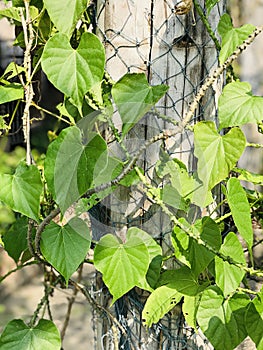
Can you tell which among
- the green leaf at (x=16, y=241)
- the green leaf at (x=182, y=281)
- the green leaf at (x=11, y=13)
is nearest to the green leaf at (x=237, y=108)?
the green leaf at (x=182, y=281)

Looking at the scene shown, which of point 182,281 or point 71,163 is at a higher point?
point 71,163

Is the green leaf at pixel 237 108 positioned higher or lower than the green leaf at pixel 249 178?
higher

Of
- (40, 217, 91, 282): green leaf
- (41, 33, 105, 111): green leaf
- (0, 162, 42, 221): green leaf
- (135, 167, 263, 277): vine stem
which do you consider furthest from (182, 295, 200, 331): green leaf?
(41, 33, 105, 111): green leaf

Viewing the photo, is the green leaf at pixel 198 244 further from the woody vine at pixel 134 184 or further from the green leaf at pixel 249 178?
the green leaf at pixel 249 178

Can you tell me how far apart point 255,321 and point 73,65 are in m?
0.58

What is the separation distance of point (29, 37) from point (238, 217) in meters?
0.53

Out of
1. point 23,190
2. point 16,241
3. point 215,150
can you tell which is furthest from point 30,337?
point 215,150

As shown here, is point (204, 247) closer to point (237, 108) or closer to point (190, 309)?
point (190, 309)

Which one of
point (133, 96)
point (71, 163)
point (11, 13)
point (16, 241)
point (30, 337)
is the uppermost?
point (11, 13)

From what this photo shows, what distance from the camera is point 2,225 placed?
2906mm

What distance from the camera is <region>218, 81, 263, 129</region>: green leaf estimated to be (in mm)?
1076

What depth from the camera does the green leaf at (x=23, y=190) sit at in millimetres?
1129

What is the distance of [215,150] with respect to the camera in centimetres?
109

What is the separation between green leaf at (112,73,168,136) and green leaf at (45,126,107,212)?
0.25 ft
